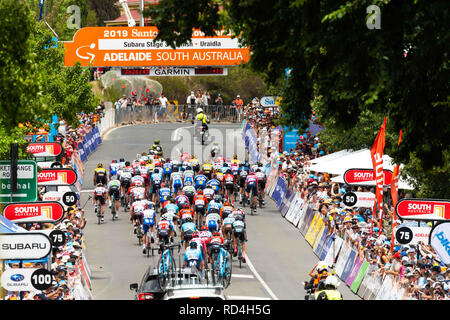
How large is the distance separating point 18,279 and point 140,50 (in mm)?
Answer: 38362

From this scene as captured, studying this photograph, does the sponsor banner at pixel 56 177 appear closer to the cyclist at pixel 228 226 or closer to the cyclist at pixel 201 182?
the cyclist at pixel 228 226

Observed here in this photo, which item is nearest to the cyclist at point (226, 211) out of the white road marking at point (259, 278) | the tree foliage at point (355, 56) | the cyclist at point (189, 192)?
the white road marking at point (259, 278)

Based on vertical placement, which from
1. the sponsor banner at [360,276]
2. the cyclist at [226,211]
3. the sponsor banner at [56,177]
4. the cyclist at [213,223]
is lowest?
the sponsor banner at [360,276]

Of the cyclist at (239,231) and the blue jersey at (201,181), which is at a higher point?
the blue jersey at (201,181)

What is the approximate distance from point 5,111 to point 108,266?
1302 centimetres

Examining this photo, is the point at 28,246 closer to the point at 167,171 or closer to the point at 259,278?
the point at 259,278

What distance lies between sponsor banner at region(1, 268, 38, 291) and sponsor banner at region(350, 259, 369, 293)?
9.38 m

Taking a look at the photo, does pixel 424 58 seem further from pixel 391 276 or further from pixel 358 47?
pixel 391 276

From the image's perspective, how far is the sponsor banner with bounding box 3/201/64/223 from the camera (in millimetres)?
16516

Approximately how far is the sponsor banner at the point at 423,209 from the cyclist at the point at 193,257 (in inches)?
194

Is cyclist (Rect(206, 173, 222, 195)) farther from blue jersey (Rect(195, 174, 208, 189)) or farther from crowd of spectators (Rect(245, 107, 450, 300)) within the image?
crowd of spectators (Rect(245, 107, 450, 300))

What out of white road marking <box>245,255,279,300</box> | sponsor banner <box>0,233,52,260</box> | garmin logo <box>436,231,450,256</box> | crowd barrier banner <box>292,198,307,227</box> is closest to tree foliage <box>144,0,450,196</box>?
garmin logo <box>436,231,450,256</box>

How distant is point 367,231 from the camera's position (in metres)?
22.5

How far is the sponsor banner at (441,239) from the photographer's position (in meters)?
16.2
